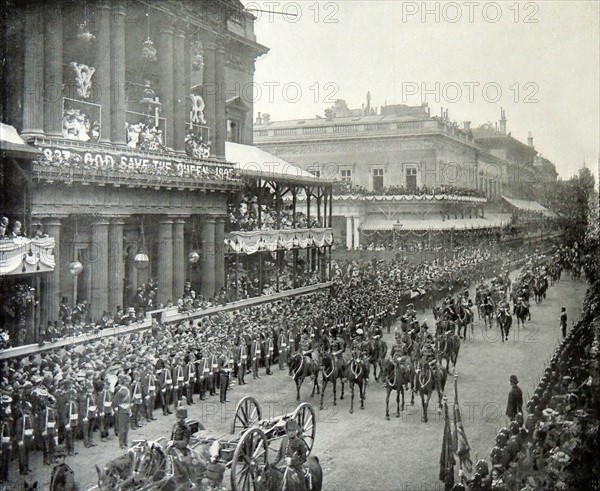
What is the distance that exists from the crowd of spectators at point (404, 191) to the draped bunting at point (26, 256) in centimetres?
2572

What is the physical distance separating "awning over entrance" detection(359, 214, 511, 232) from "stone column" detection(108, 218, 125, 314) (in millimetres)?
22791

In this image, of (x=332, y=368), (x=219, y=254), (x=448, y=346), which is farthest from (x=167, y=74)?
(x=448, y=346)

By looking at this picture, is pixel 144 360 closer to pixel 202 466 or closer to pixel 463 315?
pixel 202 466

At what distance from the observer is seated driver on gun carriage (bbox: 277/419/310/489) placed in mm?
9000

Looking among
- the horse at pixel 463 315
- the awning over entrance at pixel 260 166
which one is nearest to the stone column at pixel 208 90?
the awning over entrance at pixel 260 166

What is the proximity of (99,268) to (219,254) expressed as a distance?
750 centimetres

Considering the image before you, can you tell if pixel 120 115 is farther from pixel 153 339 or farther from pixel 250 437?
pixel 250 437

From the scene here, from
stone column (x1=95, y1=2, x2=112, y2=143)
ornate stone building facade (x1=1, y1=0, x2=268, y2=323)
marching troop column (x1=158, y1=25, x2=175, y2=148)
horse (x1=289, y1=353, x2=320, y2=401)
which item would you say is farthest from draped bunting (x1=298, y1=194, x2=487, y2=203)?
horse (x1=289, y1=353, x2=320, y2=401)

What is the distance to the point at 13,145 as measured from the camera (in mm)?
14836

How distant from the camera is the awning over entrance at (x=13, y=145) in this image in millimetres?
14469

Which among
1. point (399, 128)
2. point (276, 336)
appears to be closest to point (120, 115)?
point (276, 336)

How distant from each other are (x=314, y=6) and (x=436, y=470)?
452 inches

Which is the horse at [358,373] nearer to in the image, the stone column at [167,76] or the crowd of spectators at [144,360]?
the crowd of spectators at [144,360]

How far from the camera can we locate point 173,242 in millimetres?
22750
